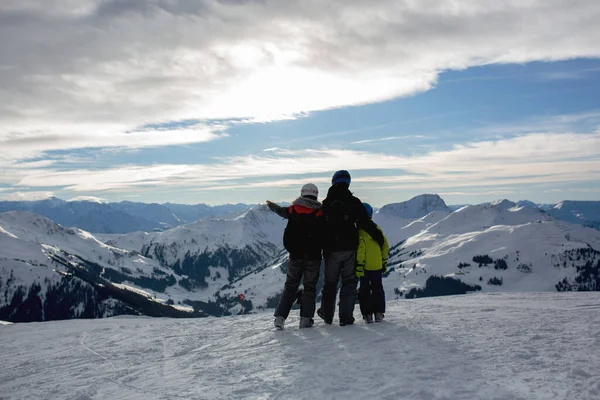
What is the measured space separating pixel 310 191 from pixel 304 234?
1.25m

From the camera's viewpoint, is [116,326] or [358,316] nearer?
[358,316]

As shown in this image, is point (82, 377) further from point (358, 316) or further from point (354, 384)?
point (358, 316)

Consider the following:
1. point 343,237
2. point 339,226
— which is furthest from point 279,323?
point 339,226

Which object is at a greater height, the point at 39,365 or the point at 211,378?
the point at 211,378

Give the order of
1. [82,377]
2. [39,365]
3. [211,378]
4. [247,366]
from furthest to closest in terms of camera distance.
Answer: [39,365], [82,377], [247,366], [211,378]

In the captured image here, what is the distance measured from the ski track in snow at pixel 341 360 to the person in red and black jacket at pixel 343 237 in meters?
0.89

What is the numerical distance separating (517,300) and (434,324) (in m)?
6.76

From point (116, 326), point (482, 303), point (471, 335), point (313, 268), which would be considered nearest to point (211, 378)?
point (313, 268)

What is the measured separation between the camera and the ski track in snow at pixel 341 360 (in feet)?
21.5

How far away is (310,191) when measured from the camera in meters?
12.2

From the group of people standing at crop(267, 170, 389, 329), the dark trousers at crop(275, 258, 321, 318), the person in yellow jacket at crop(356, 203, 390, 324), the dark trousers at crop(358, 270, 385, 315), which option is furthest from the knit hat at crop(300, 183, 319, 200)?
the dark trousers at crop(358, 270, 385, 315)

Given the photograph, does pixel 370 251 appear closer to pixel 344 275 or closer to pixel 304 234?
pixel 344 275

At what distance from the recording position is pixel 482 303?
622 inches

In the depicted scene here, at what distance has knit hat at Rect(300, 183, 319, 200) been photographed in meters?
12.2
